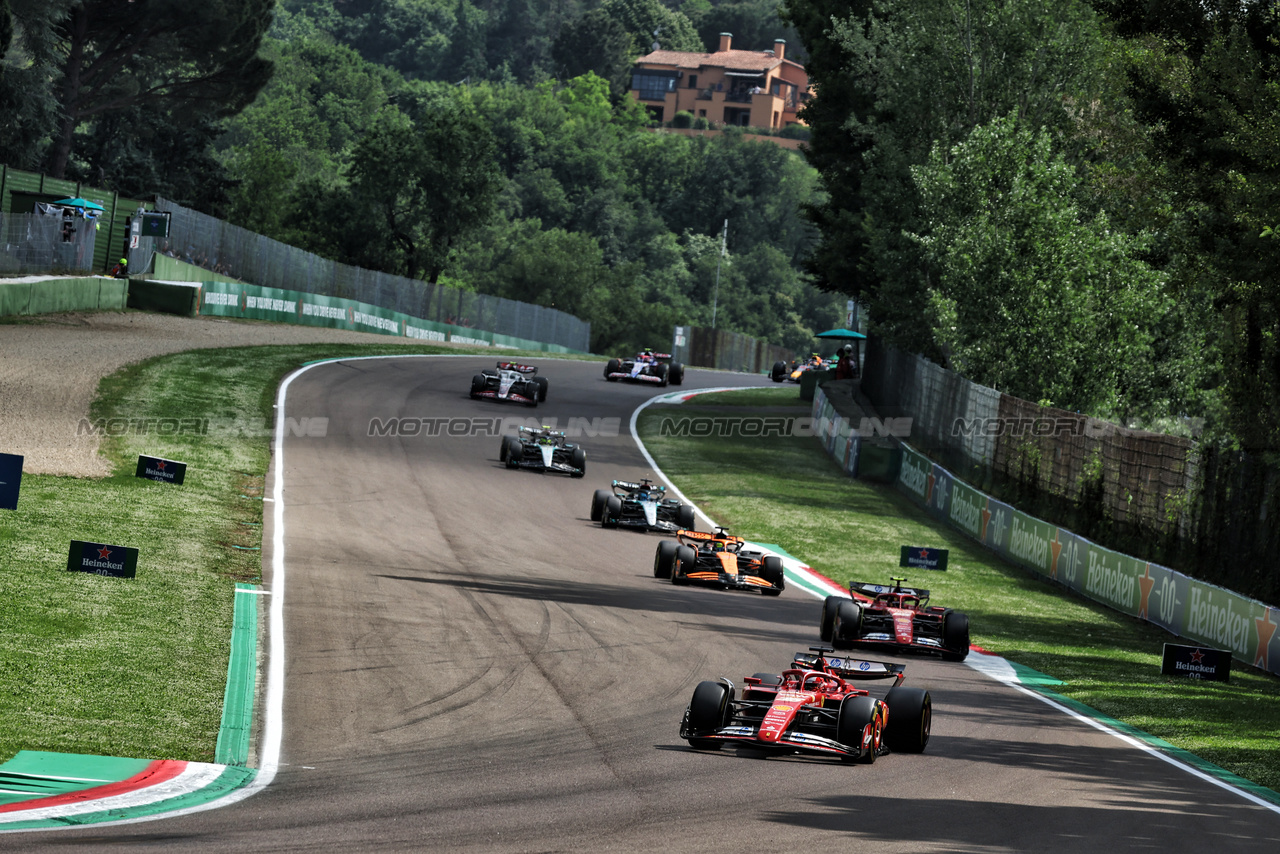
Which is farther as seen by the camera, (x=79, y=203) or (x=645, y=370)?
(x=645, y=370)

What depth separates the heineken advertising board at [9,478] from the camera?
16438 millimetres

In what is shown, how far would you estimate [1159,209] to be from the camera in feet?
81.8

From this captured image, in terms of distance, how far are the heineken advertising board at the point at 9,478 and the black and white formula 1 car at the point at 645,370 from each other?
129 feet

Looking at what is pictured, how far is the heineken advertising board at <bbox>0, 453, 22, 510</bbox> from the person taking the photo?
16438mm

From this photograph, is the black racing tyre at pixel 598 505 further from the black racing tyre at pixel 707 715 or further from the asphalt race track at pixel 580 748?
the black racing tyre at pixel 707 715

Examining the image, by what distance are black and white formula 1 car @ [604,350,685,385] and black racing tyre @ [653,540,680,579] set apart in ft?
108

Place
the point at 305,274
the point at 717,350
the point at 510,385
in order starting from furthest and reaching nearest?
the point at 717,350 → the point at 305,274 → the point at 510,385

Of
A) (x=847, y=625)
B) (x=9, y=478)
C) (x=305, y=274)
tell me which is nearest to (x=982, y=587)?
(x=847, y=625)

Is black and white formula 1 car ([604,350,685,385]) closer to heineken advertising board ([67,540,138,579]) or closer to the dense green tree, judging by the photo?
the dense green tree

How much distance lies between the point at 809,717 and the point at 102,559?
26.2 ft

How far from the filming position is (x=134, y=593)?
16.1 metres

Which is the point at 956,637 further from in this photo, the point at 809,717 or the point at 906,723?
the point at 809,717

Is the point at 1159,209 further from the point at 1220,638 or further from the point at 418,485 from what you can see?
the point at 418,485

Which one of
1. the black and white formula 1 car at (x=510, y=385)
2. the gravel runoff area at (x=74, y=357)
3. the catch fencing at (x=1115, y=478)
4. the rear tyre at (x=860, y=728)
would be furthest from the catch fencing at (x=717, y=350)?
the rear tyre at (x=860, y=728)
